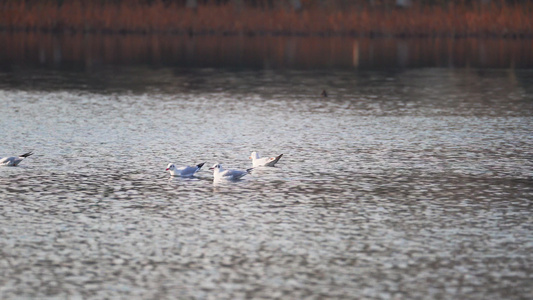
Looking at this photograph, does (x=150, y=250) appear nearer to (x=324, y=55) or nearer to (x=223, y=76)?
(x=223, y=76)

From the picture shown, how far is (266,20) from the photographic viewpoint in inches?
2035

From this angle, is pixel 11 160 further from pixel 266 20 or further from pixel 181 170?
pixel 266 20

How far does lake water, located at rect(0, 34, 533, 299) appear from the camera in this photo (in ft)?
31.2

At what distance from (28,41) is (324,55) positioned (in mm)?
15136

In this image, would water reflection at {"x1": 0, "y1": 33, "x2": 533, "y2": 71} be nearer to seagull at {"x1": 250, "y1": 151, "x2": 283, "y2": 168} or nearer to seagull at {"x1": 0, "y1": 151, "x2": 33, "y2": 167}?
seagull at {"x1": 0, "y1": 151, "x2": 33, "y2": 167}

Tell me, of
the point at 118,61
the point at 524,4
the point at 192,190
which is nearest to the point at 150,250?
the point at 192,190

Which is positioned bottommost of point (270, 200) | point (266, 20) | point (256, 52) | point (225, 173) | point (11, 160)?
point (270, 200)

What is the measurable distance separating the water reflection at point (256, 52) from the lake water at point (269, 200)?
434 inches

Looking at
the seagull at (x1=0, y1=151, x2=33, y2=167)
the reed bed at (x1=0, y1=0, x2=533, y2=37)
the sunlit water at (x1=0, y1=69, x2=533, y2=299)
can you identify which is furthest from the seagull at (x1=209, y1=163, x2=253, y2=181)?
the reed bed at (x1=0, y1=0, x2=533, y2=37)

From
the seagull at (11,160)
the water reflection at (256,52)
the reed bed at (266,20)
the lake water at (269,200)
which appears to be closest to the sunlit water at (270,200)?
the lake water at (269,200)

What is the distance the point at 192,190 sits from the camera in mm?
14031

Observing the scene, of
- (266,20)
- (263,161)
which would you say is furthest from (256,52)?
(263,161)

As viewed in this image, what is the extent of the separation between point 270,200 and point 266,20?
3917 cm

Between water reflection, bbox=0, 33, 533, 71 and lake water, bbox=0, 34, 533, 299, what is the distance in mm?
11018
